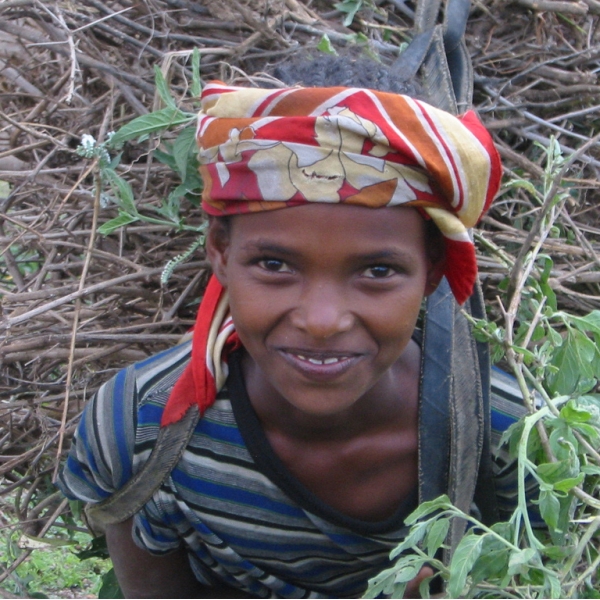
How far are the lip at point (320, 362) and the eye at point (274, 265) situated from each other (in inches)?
4.6

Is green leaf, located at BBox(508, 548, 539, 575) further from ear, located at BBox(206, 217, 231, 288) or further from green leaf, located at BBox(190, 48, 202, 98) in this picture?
green leaf, located at BBox(190, 48, 202, 98)

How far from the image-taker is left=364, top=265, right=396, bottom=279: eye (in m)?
1.25

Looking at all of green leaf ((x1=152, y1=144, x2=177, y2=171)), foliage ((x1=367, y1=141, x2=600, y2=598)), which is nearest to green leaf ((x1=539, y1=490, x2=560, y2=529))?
foliage ((x1=367, y1=141, x2=600, y2=598))

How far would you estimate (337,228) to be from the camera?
1207mm

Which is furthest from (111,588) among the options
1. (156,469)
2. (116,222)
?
(116,222)

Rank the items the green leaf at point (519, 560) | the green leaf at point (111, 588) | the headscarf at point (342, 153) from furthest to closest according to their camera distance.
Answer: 1. the green leaf at point (111, 588)
2. the headscarf at point (342, 153)
3. the green leaf at point (519, 560)

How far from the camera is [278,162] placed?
4.00 ft

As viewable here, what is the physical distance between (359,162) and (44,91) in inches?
46.1

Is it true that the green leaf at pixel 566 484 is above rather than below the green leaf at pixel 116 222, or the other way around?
above

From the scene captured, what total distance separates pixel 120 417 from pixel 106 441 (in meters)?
0.05

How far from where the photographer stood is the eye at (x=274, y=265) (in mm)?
1256

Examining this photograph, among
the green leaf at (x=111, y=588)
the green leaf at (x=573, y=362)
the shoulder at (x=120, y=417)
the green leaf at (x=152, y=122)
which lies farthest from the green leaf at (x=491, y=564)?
the green leaf at (x=111, y=588)

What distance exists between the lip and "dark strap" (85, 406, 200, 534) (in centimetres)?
33

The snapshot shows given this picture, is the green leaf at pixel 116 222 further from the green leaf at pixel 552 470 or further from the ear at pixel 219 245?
the green leaf at pixel 552 470
